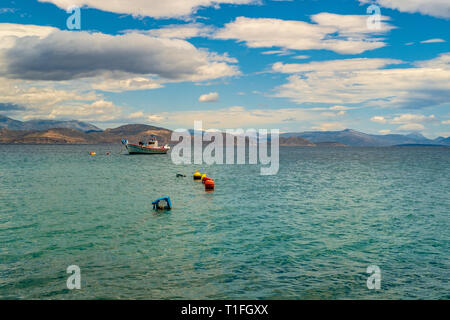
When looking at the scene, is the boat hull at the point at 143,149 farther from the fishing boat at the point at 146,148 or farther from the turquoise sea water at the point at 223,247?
the turquoise sea water at the point at 223,247

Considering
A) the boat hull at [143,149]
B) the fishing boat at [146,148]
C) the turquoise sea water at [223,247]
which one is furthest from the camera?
the boat hull at [143,149]

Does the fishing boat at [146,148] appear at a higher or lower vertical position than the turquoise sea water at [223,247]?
higher

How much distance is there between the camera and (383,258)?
20203mm

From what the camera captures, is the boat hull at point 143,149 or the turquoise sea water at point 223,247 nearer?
the turquoise sea water at point 223,247

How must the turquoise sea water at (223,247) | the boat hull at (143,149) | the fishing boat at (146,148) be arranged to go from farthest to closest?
the boat hull at (143,149), the fishing boat at (146,148), the turquoise sea water at (223,247)

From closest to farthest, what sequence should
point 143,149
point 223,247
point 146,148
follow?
point 223,247, point 146,148, point 143,149

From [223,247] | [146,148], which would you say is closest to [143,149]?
[146,148]

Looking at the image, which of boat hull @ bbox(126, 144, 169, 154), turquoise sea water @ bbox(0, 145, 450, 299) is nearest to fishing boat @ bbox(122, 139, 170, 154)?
boat hull @ bbox(126, 144, 169, 154)

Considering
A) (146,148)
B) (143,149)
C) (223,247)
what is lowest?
(223,247)

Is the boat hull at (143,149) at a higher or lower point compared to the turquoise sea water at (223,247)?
higher

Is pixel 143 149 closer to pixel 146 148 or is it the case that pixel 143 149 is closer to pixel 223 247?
pixel 146 148

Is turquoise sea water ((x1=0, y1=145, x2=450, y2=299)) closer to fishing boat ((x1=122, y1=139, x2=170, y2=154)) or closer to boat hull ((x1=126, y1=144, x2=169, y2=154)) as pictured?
fishing boat ((x1=122, y1=139, x2=170, y2=154))

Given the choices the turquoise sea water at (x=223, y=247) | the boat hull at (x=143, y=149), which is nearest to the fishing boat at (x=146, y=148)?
the boat hull at (x=143, y=149)
